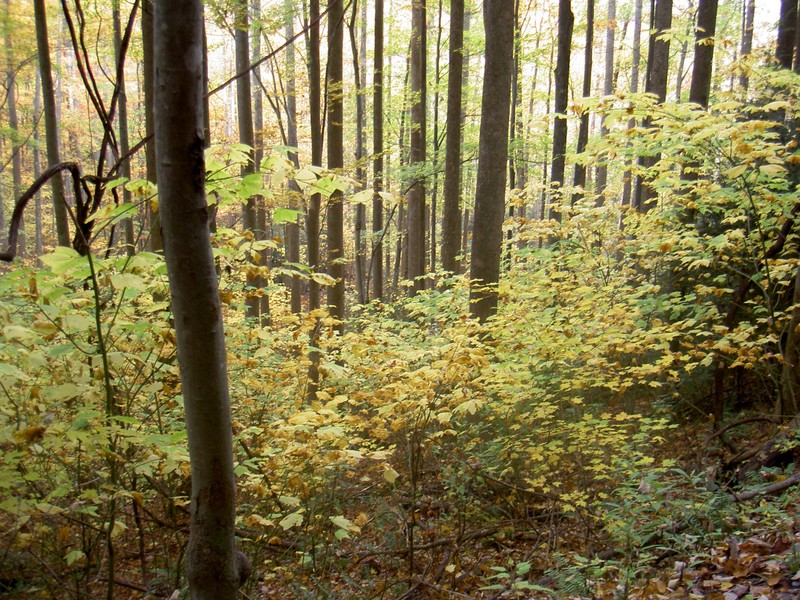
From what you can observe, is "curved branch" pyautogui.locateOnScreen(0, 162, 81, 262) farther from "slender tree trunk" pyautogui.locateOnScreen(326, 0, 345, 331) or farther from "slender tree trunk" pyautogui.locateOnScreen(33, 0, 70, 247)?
"slender tree trunk" pyautogui.locateOnScreen(33, 0, 70, 247)

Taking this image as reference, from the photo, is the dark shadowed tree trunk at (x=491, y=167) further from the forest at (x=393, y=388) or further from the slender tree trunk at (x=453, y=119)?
the slender tree trunk at (x=453, y=119)

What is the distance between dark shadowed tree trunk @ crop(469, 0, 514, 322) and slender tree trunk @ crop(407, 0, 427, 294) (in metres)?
6.15

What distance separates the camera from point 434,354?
4.80 metres

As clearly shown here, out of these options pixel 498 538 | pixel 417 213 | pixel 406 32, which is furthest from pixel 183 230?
pixel 406 32

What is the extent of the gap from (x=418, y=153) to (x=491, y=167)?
7680mm

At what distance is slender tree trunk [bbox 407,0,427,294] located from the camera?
13758mm

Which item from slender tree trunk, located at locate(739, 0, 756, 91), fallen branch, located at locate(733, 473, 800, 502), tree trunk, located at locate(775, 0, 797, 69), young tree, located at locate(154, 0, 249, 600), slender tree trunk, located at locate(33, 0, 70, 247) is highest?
slender tree trunk, located at locate(739, 0, 756, 91)

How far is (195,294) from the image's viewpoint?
1591 millimetres

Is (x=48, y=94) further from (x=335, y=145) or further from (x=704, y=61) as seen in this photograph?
(x=704, y=61)

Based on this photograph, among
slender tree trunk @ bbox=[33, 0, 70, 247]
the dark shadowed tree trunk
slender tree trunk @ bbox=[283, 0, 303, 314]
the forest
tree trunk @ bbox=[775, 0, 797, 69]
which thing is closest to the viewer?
the forest

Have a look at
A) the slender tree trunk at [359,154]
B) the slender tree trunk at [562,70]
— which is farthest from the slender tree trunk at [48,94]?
the slender tree trunk at [562,70]

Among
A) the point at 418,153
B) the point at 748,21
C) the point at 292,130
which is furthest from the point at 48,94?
the point at 748,21

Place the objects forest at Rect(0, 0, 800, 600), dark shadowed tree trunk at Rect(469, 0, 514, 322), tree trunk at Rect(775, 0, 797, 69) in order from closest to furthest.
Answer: forest at Rect(0, 0, 800, 600) → dark shadowed tree trunk at Rect(469, 0, 514, 322) → tree trunk at Rect(775, 0, 797, 69)

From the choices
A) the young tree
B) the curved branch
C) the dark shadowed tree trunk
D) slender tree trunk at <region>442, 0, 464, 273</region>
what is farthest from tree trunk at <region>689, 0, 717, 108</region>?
the curved branch
